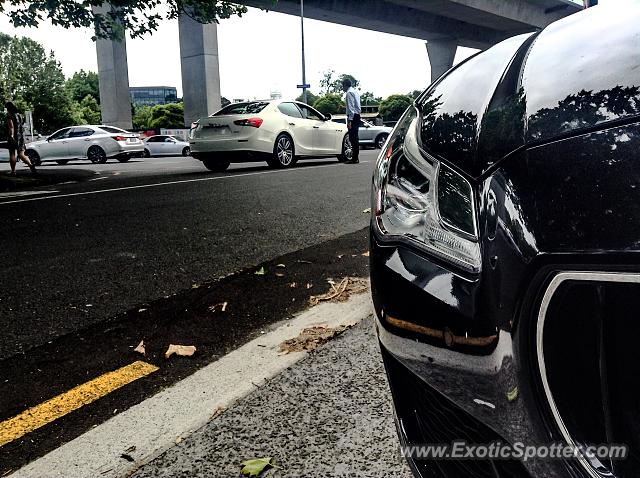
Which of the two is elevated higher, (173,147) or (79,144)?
(79,144)

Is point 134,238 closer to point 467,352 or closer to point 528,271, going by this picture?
point 467,352

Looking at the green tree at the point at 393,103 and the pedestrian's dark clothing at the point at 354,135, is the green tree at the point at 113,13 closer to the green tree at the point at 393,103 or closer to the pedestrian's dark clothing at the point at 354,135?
the pedestrian's dark clothing at the point at 354,135

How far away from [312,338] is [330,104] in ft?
276

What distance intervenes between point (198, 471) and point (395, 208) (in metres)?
0.94

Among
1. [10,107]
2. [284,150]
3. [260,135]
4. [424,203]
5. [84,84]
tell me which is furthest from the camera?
[84,84]

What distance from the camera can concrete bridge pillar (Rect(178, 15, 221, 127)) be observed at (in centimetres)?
3198

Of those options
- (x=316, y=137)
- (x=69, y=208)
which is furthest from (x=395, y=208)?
(x=316, y=137)

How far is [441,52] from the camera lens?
41062mm

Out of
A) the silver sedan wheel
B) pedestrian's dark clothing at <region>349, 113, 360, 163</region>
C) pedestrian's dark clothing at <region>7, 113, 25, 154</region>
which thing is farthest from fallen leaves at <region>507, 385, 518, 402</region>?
pedestrian's dark clothing at <region>7, 113, 25, 154</region>

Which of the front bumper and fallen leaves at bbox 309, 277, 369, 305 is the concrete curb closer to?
fallen leaves at bbox 309, 277, 369, 305

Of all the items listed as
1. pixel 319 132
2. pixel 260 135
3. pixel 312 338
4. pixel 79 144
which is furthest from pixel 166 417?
pixel 79 144

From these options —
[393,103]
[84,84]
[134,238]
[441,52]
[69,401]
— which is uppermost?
[84,84]

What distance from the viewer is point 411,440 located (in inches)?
49.2

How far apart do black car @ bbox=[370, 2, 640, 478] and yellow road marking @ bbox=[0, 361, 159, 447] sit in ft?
4.34
